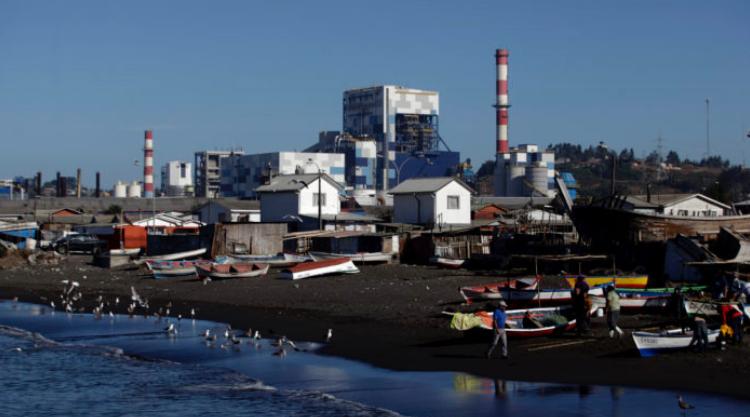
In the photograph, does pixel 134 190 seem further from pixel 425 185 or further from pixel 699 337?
pixel 699 337

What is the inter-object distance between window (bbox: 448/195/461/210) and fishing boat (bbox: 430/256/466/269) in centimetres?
1345

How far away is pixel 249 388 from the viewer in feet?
73.4

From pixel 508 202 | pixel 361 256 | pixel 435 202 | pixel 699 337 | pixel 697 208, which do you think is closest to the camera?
pixel 699 337

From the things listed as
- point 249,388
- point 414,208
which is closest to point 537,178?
point 414,208

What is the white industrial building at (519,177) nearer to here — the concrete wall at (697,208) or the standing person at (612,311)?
the concrete wall at (697,208)

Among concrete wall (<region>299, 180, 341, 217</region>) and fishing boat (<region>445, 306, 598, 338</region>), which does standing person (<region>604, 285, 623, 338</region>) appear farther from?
concrete wall (<region>299, 180, 341, 217</region>)

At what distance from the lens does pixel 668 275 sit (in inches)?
1465

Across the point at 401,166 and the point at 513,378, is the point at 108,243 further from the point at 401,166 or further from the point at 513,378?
the point at 401,166

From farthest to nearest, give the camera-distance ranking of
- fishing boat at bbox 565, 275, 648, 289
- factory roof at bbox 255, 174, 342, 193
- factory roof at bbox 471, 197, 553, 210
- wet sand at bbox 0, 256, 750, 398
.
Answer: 1. factory roof at bbox 471, 197, 553, 210
2. factory roof at bbox 255, 174, 342, 193
3. fishing boat at bbox 565, 275, 648, 289
4. wet sand at bbox 0, 256, 750, 398

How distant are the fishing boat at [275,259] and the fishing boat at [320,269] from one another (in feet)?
12.5

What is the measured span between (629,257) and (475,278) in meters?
6.51

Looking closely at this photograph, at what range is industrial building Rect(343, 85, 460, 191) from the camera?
147m

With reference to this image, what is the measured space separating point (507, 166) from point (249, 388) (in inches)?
4200

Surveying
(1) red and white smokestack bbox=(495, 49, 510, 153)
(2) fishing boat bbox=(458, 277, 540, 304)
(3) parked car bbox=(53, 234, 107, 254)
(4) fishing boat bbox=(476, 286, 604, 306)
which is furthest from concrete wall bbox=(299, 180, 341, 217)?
(1) red and white smokestack bbox=(495, 49, 510, 153)
